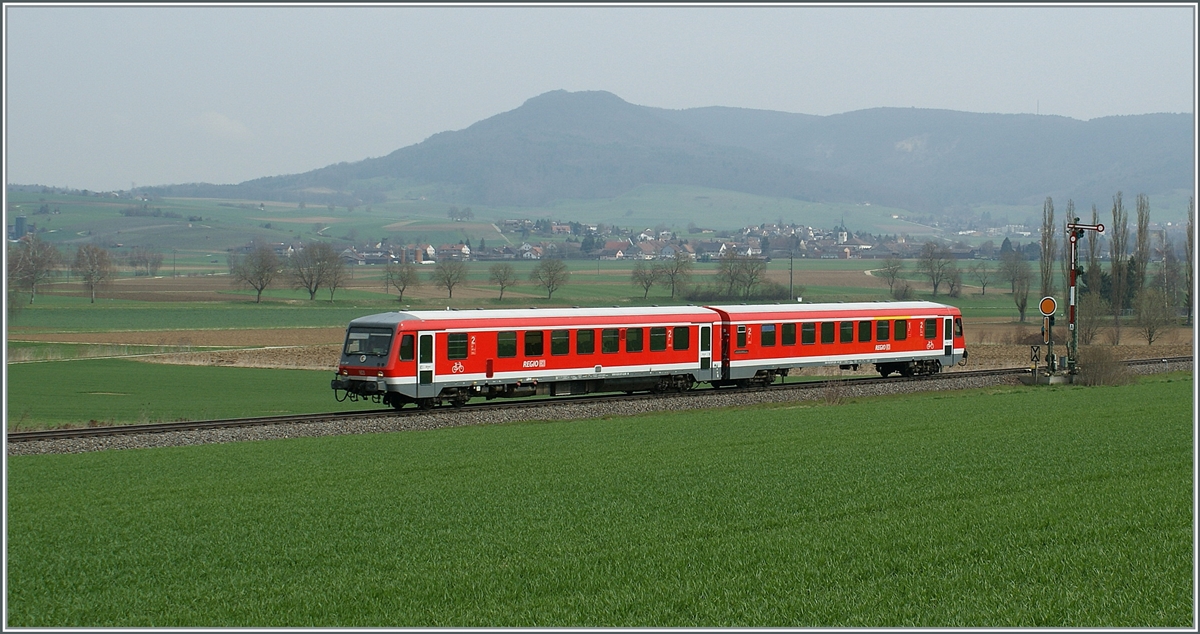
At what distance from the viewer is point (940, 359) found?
43.3 meters

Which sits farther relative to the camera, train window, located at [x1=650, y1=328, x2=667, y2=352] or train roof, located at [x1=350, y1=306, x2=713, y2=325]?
train window, located at [x1=650, y1=328, x2=667, y2=352]

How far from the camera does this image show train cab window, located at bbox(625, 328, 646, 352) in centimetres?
3447

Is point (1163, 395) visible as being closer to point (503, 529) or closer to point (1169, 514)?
point (1169, 514)

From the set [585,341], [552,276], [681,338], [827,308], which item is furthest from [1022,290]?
[585,341]

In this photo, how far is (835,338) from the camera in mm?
39500

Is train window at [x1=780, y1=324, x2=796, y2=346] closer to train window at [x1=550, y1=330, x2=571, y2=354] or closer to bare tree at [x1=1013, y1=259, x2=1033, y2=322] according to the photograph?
train window at [x1=550, y1=330, x2=571, y2=354]

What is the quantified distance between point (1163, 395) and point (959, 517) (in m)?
21.3

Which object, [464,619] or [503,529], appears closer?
[464,619]

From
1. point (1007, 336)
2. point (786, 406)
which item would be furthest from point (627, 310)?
point (1007, 336)

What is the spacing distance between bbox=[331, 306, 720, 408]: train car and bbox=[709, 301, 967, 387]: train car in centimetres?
125

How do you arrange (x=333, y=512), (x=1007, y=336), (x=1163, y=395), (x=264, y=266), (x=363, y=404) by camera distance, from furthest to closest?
(x=264, y=266) → (x=1007, y=336) → (x=363, y=404) → (x=1163, y=395) → (x=333, y=512)

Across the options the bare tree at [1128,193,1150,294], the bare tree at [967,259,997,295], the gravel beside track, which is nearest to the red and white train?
the gravel beside track

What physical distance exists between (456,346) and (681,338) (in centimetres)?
754

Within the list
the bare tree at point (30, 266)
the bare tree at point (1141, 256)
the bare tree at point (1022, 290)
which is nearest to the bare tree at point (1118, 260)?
the bare tree at point (1141, 256)
